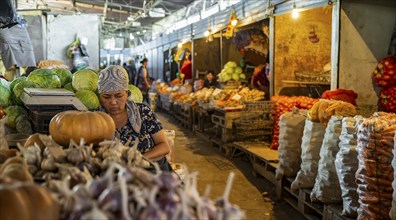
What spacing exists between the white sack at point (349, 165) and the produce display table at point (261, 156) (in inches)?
85.5

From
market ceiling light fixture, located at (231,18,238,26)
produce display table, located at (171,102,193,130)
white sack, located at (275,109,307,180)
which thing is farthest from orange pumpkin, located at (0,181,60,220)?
produce display table, located at (171,102,193,130)

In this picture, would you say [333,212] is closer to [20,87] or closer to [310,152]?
[310,152]

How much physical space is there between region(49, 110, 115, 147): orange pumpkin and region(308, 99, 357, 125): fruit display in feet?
10.2

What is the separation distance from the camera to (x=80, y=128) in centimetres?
231

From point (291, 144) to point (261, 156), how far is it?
1.32m

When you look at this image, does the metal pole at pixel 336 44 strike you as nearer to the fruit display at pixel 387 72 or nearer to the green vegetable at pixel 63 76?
the fruit display at pixel 387 72

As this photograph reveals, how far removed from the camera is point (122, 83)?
3307mm

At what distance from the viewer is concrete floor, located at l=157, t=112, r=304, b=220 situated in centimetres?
554

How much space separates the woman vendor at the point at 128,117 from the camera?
10.8ft

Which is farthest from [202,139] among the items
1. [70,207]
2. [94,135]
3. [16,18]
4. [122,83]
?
[70,207]

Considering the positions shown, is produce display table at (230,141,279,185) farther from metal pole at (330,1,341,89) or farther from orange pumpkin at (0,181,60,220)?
orange pumpkin at (0,181,60,220)

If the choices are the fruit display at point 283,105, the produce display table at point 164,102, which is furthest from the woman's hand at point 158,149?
the produce display table at point 164,102

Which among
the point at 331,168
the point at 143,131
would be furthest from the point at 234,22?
the point at 143,131

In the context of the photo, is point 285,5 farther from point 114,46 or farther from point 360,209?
point 114,46
